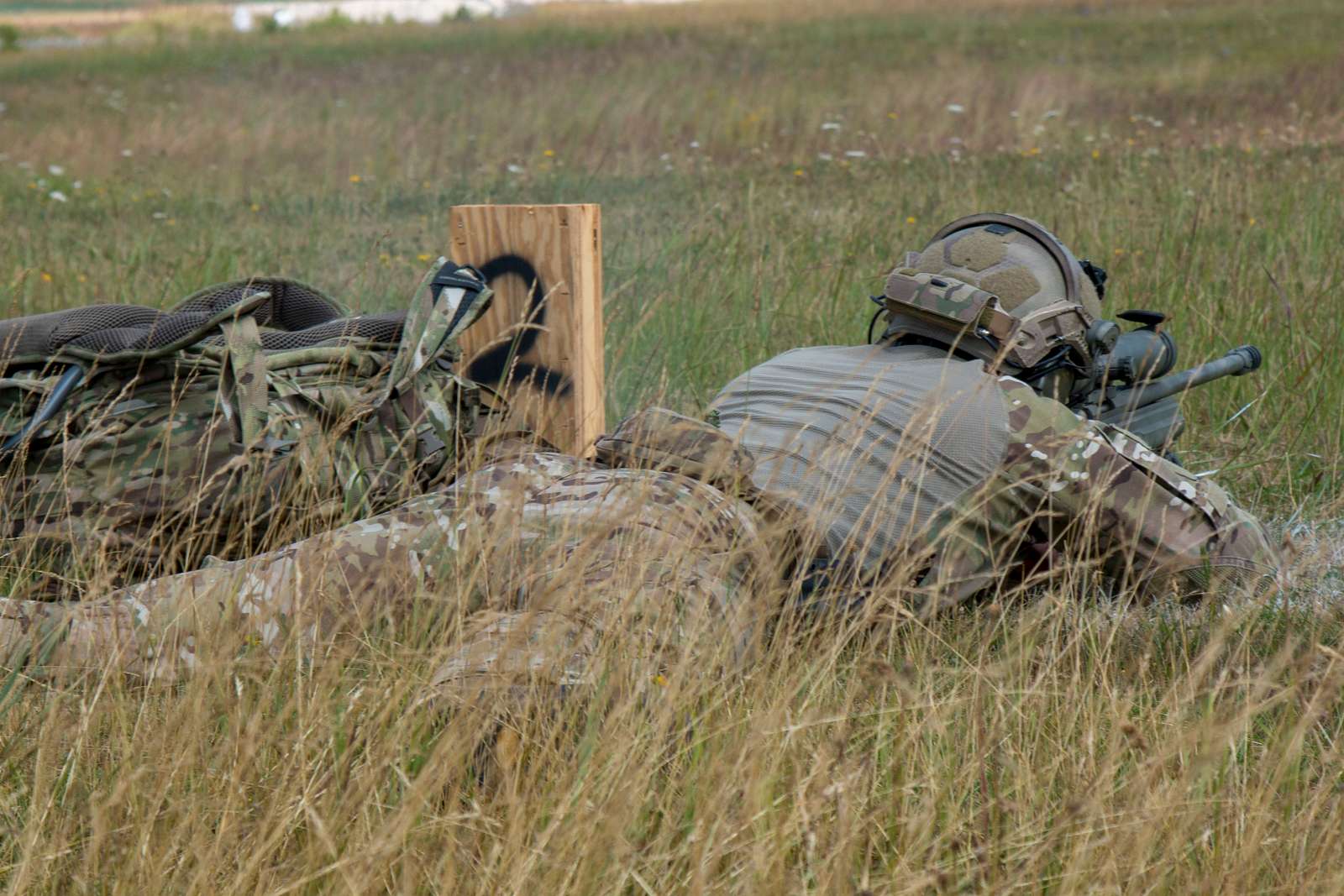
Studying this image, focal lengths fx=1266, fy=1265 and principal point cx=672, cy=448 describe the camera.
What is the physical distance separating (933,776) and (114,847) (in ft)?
3.61

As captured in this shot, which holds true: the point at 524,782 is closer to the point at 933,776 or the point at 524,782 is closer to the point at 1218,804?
the point at 933,776

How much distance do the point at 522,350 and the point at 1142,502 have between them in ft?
4.73

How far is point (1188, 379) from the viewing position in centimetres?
→ 310

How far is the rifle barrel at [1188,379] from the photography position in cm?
309

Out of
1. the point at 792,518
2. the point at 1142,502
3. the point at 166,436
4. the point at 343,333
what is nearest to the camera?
the point at 792,518

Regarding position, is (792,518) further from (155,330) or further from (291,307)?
(291,307)

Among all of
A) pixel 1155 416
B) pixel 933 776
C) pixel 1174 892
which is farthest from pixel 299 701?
pixel 1155 416

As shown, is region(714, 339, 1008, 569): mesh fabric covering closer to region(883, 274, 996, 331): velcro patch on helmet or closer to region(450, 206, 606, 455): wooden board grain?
region(883, 274, 996, 331): velcro patch on helmet

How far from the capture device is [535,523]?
2.33 meters

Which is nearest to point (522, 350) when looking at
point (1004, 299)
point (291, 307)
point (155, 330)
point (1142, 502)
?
point (291, 307)

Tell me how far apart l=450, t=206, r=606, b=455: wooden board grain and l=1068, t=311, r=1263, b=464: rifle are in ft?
3.95

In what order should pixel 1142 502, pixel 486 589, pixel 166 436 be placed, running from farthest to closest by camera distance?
1. pixel 1142 502
2. pixel 166 436
3. pixel 486 589

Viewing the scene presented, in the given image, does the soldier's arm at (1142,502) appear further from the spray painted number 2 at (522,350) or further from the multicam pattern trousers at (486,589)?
the spray painted number 2 at (522,350)

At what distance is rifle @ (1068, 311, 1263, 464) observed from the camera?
3.07m
